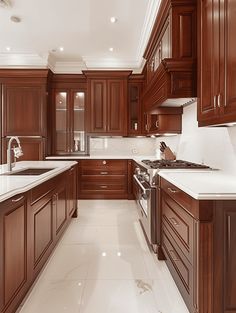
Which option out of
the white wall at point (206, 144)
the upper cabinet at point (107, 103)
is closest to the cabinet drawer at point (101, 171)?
the upper cabinet at point (107, 103)

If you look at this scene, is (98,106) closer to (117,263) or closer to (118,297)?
(117,263)

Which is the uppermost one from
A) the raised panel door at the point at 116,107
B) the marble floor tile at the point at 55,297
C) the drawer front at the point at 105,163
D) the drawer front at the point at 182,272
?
the raised panel door at the point at 116,107

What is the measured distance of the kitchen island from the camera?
5.05ft

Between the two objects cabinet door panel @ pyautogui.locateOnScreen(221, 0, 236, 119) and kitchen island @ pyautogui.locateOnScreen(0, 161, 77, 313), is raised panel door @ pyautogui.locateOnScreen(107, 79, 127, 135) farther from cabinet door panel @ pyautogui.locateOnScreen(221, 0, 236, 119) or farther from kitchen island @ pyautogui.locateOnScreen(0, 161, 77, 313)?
cabinet door panel @ pyautogui.locateOnScreen(221, 0, 236, 119)

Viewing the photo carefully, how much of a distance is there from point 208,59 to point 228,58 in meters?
0.39

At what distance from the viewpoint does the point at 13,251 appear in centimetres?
166

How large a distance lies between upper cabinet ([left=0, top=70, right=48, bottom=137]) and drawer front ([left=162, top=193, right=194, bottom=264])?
365 centimetres

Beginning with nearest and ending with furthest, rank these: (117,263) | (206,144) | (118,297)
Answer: (118,297)
(117,263)
(206,144)

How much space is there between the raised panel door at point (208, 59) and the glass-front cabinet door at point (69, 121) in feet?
12.4

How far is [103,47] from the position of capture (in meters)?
4.90

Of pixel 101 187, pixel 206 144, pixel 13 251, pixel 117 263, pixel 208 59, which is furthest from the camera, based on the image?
pixel 101 187

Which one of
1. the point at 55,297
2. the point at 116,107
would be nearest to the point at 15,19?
the point at 116,107

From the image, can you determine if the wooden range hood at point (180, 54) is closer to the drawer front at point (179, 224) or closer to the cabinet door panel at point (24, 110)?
the drawer front at point (179, 224)

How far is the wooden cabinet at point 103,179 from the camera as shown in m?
5.41
